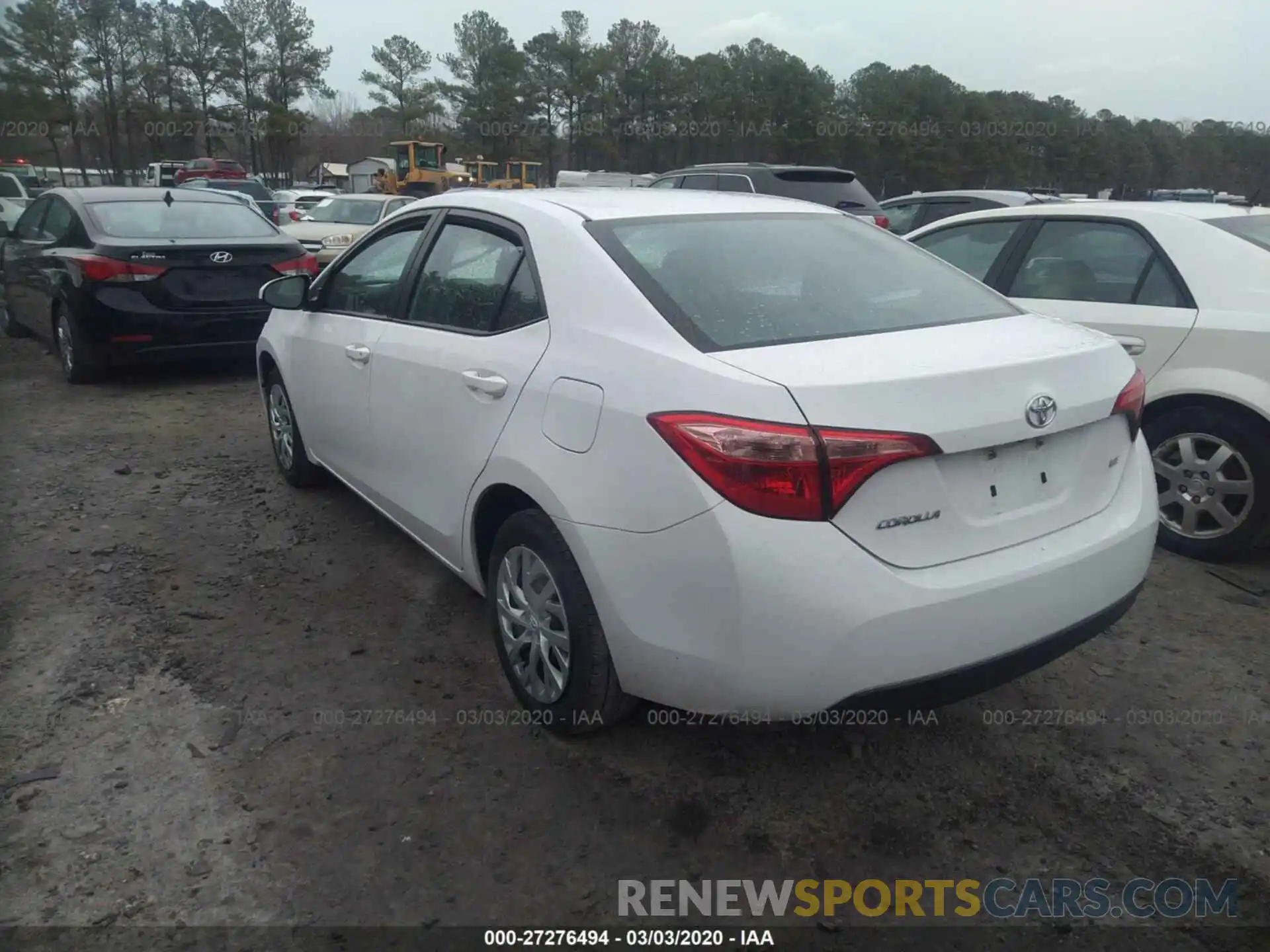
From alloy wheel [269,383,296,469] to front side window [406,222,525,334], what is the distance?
1703 millimetres

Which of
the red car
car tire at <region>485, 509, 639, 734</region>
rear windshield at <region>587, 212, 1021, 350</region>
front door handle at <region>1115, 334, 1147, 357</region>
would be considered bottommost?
car tire at <region>485, 509, 639, 734</region>

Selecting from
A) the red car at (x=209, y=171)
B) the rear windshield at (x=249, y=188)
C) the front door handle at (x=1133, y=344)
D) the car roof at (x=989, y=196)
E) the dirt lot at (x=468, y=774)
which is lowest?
the dirt lot at (x=468, y=774)

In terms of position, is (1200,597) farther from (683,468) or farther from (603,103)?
(603,103)

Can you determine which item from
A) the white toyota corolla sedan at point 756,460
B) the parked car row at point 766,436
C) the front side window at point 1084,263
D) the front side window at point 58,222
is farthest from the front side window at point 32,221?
the front side window at point 1084,263

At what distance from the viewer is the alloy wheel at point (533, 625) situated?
9.27 feet

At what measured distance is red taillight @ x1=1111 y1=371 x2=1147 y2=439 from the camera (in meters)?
2.74

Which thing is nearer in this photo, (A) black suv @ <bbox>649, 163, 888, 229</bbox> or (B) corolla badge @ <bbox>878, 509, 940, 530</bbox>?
(B) corolla badge @ <bbox>878, 509, 940, 530</bbox>

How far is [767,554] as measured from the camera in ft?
7.26

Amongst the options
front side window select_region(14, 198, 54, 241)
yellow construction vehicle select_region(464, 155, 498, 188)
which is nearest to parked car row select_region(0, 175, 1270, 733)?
front side window select_region(14, 198, 54, 241)

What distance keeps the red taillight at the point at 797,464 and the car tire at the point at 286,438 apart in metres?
3.34

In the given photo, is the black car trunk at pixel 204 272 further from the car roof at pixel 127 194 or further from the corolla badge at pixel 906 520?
the corolla badge at pixel 906 520

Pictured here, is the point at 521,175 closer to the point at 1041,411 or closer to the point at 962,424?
the point at 1041,411

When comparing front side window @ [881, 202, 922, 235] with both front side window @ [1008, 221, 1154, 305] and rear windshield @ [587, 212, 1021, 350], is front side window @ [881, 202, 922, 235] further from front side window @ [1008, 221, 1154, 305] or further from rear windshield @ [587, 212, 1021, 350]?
rear windshield @ [587, 212, 1021, 350]

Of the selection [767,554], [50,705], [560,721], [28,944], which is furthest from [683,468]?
[50,705]
